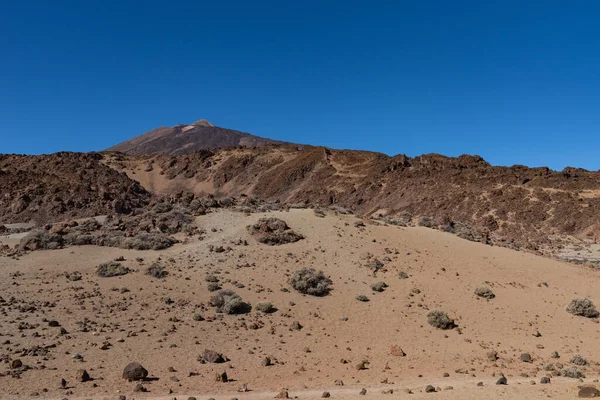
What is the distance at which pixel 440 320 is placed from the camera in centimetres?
1599

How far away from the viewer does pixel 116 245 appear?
72.3 ft

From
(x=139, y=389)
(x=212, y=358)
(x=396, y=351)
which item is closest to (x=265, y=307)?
(x=212, y=358)

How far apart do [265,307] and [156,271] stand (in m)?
5.51

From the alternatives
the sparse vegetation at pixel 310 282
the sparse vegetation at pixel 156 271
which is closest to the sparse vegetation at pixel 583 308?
the sparse vegetation at pixel 310 282

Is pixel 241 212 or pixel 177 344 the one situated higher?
pixel 241 212

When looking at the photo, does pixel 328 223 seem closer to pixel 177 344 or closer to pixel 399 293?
pixel 399 293

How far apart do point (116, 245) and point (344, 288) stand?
1208cm

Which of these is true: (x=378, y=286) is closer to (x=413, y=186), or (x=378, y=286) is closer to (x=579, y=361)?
(x=579, y=361)

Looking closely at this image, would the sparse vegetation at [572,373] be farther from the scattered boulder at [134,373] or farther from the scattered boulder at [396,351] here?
the scattered boulder at [134,373]

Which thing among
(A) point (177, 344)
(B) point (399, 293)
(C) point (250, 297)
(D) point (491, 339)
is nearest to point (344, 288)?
(B) point (399, 293)

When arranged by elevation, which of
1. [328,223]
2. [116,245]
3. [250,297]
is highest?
[328,223]

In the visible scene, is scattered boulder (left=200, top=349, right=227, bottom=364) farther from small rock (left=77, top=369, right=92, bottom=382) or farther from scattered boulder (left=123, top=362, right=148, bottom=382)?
small rock (left=77, top=369, right=92, bottom=382)

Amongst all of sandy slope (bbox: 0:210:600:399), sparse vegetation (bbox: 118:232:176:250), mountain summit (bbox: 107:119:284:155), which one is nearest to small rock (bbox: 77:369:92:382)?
sandy slope (bbox: 0:210:600:399)

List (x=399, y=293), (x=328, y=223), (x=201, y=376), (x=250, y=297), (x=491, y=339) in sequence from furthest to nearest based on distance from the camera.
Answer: (x=328, y=223)
(x=399, y=293)
(x=250, y=297)
(x=491, y=339)
(x=201, y=376)
